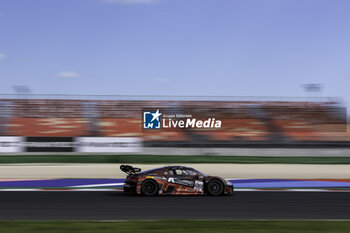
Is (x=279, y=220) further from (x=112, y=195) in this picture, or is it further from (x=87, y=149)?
(x=87, y=149)

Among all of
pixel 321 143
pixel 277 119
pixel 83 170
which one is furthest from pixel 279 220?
pixel 277 119

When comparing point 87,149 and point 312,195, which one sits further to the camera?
point 87,149

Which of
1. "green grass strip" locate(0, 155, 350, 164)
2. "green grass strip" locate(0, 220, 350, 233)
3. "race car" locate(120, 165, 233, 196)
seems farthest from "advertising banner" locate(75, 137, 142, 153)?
"green grass strip" locate(0, 220, 350, 233)

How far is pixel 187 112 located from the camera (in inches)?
1489

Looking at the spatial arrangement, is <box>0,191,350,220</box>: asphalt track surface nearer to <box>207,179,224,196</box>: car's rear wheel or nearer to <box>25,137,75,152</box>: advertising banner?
<box>207,179,224,196</box>: car's rear wheel

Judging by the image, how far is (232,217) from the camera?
9539 millimetres

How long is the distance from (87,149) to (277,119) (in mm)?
16871

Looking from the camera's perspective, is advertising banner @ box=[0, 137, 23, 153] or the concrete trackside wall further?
the concrete trackside wall

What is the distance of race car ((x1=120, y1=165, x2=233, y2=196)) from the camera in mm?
13453

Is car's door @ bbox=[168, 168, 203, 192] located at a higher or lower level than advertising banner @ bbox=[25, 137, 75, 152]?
lower

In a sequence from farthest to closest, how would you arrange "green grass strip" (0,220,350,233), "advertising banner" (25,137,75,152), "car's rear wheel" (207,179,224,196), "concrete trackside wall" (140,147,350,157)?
"concrete trackside wall" (140,147,350,157) < "advertising banner" (25,137,75,152) < "car's rear wheel" (207,179,224,196) < "green grass strip" (0,220,350,233)

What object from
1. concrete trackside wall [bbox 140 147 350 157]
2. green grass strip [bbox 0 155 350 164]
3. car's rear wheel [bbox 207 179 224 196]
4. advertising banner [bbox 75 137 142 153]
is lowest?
car's rear wheel [bbox 207 179 224 196]

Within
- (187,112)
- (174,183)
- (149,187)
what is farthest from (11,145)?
(174,183)

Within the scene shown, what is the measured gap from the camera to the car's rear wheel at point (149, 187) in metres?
13.4
